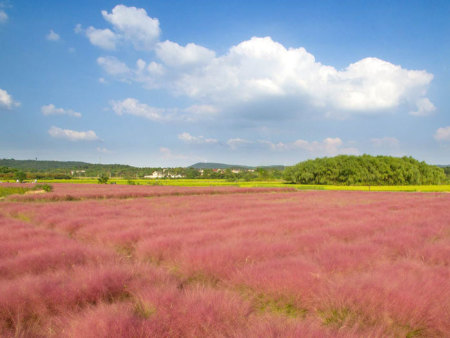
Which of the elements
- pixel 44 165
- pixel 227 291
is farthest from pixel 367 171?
pixel 44 165

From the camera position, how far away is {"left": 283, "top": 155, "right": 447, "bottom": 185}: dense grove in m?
55.0

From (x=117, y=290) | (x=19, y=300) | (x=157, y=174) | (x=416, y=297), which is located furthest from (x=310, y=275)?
(x=157, y=174)

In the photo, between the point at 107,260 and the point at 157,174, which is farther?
the point at 157,174

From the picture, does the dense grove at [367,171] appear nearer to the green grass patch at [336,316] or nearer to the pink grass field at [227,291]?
the pink grass field at [227,291]

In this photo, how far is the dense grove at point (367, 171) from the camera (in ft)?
180

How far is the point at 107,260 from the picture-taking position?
467 centimetres

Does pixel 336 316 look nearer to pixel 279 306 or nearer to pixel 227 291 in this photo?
pixel 279 306

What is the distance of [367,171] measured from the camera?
5497 centimetres

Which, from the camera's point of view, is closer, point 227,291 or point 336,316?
point 336,316

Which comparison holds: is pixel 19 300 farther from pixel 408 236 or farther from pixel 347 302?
pixel 408 236

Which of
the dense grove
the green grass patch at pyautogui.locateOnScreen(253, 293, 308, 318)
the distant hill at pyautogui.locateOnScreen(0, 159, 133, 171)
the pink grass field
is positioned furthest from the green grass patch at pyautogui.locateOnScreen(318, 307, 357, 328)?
the distant hill at pyautogui.locateOnScreen(0, 159, 133, 171)

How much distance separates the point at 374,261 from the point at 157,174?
117055 mm

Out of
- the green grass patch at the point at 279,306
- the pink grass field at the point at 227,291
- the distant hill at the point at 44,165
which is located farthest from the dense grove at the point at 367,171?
the distant hill at the point at 44,165

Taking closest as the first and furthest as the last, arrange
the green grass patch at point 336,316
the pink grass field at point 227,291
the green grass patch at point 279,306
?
the pink grass field at point 227,291, the green grass patch at point 336,316, the green grass patch at point 279,306
